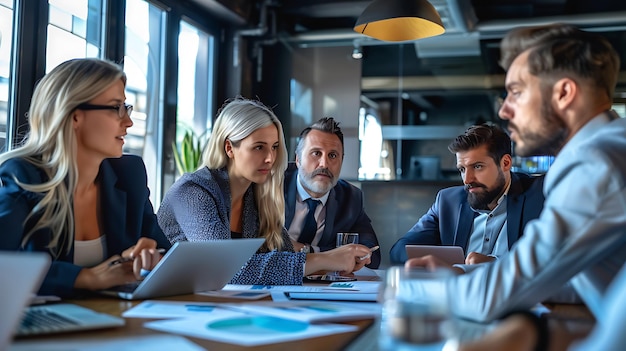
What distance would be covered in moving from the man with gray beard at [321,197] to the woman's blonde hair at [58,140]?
1446 millimetres

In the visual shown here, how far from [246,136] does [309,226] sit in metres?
0.80

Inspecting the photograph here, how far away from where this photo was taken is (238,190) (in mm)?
2812

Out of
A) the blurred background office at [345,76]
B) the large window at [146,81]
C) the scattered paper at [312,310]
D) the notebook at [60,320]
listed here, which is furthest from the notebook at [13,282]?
the large window at [146,81]

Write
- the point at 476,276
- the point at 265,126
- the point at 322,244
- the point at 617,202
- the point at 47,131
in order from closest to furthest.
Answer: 1. the point at 617,202
2. the point at 476,276
3. the point at 47,131
4. the point at 265,126
5. the point at 322,244

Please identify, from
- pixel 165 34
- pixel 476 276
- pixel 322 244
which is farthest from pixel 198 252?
pixel 165 34

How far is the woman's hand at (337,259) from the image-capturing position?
A: 7.38 feet

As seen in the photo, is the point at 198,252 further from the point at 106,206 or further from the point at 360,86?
the point at 360,86

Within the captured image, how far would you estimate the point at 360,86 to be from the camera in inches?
252

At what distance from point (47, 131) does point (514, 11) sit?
229 inches

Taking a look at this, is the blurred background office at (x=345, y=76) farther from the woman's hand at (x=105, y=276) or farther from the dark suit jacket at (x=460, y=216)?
the woman's hand at (x=105, y=276)

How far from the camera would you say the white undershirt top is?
200 centimetres

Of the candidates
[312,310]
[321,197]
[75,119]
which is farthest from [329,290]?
[321,197]

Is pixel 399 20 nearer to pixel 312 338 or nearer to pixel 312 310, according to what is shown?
pixel 312 310

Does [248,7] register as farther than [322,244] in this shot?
Yes
